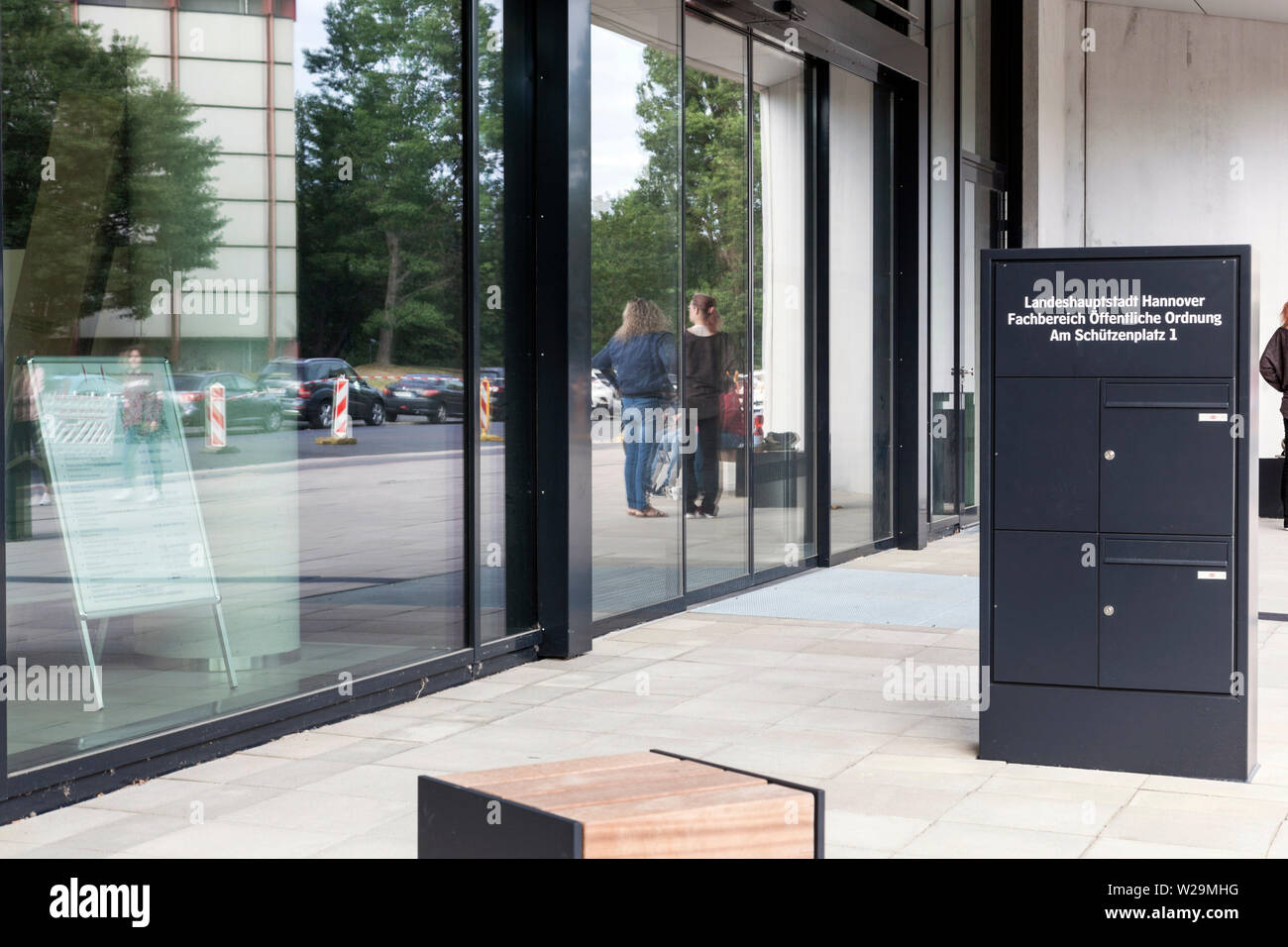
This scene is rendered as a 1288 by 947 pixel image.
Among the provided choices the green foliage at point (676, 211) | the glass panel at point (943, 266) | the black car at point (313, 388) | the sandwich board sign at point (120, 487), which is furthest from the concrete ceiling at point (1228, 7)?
the sandwich board sign at point (120, 487)

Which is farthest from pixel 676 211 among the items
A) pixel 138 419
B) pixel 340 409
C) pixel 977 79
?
pixel 977 79

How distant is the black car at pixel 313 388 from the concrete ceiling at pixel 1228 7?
10983mm

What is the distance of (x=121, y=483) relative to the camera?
504 centimetres

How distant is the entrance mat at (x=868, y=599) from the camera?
8.32 m

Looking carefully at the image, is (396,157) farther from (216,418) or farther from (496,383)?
(216,418)

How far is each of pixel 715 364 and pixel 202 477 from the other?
4280mm

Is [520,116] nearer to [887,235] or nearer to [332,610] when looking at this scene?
[332,610]

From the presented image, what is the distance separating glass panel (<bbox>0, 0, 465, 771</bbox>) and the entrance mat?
2.56 m

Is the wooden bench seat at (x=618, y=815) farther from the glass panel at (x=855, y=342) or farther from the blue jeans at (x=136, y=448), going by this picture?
the glass panel at (x=855, y=342)

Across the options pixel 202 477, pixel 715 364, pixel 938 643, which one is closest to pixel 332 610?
pixel 202 477

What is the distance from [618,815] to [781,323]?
7584 mm

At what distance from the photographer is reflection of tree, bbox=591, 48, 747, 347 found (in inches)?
307

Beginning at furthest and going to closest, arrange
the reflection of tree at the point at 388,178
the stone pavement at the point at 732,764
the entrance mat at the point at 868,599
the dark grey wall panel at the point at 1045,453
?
1. the entrance mat at the point at 868,599
2. the reflection of tree at the point at 388,178
3. the dark grey wall panel at the point at 1045,453
4. the stone pavement at the point at 732,764

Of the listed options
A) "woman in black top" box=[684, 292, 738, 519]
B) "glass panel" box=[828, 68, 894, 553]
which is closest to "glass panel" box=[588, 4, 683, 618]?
"woman in black top" box=[684, 292, 738, 519]
